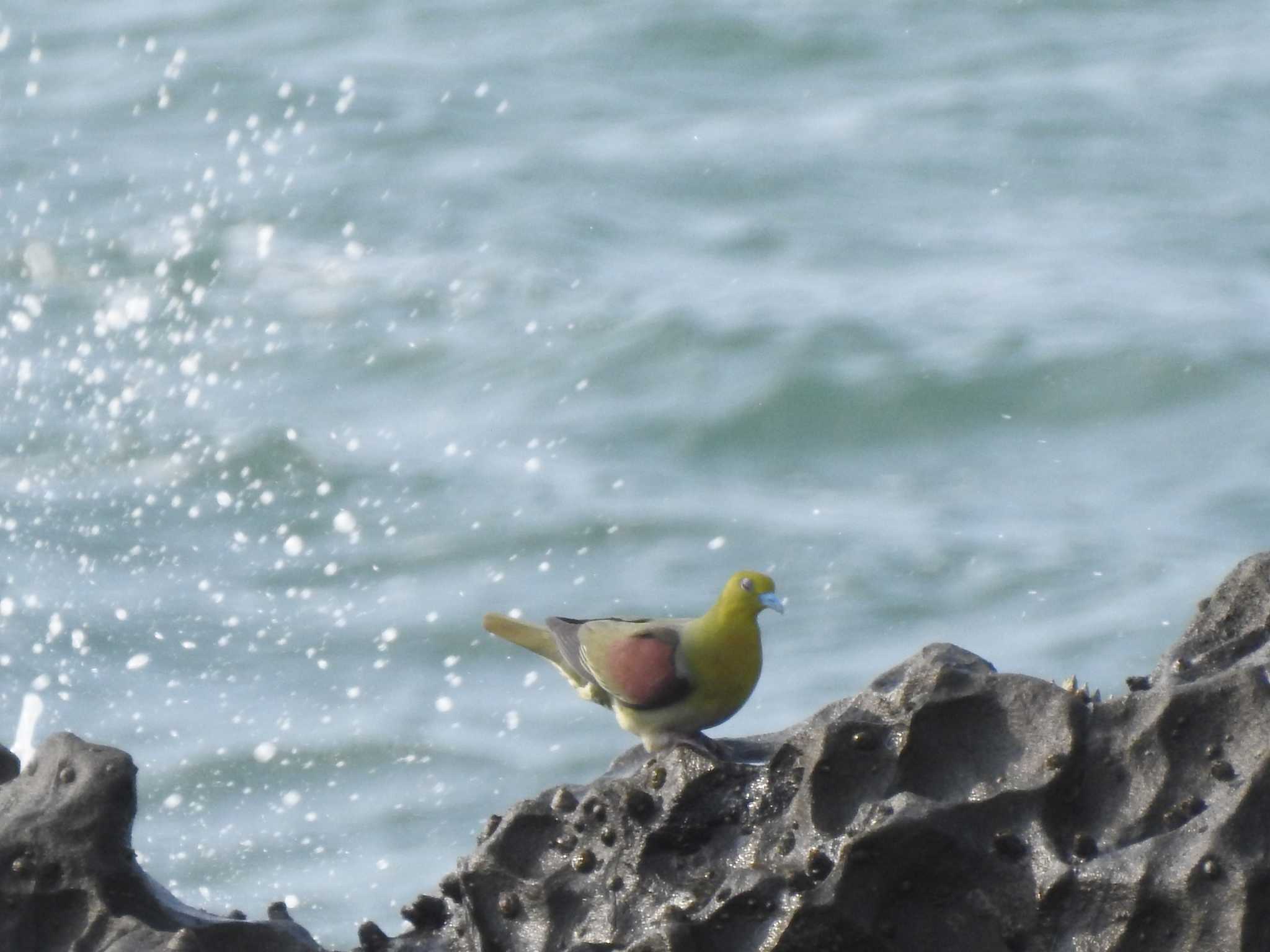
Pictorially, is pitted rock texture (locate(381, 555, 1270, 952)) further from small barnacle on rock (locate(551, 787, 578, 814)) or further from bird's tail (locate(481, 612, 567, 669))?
bird's tail (locate(481, 612, 567, 669))

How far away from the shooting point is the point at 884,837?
338 centimetres

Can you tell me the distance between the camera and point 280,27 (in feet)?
59.7

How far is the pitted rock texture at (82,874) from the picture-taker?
364 centimetres

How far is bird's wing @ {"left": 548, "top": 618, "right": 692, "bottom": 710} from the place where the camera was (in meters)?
4.44

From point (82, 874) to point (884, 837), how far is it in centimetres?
150

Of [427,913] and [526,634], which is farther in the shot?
[526,634]

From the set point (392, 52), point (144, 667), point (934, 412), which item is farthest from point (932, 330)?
point (392, 52)

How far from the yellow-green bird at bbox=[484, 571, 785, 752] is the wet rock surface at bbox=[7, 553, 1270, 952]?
521mm

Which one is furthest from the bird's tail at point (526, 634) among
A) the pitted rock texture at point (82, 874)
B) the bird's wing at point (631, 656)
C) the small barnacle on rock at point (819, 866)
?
the small barnacle on rock at point (819, 866)

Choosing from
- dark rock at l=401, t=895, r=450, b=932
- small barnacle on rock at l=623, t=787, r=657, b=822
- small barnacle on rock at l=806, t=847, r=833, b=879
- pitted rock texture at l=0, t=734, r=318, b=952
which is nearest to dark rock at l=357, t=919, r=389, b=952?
dark rock at l=401, t=895, r=450, b=932

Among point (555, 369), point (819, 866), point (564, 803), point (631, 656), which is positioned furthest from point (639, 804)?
point (555, 369)

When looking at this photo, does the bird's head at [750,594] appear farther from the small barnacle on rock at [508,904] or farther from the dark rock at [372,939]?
the dark rock at [372,939]

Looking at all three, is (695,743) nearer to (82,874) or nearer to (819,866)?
(819,866)

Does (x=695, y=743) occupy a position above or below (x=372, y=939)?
above
